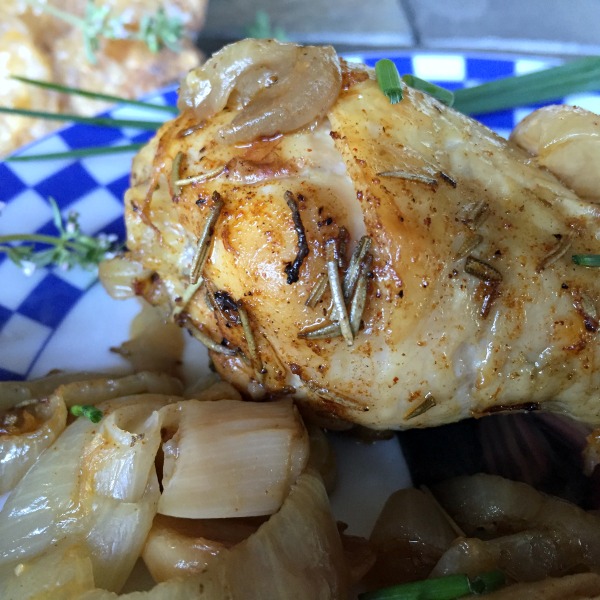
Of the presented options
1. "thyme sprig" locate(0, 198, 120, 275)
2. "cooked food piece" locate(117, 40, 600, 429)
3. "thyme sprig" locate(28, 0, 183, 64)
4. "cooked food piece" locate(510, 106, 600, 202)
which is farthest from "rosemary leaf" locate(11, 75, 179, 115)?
"cooked food piece" locate(510, 106, 600, 202)

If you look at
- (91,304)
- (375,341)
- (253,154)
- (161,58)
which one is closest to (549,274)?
(375,341)

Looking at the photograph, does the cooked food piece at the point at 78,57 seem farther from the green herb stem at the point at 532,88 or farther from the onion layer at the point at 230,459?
the onion layer at the point at 230,459

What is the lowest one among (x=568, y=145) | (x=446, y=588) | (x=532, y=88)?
(x=446, y=588)

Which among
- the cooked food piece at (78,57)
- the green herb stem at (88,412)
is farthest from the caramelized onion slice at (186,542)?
the cooked food piece at (78,57)

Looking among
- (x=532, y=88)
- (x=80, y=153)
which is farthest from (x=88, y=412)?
(x=532, y=88)

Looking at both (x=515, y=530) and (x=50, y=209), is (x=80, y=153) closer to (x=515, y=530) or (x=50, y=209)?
(x=50, y=209)
